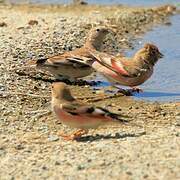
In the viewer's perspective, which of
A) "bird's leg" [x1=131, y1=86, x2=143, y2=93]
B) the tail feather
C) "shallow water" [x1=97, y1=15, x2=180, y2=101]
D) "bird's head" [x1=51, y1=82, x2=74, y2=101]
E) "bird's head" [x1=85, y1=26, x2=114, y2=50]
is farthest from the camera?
"bird's head" [x1=85, y1=26, x2=114, y2=50]

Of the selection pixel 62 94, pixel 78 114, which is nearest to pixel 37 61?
pixel 62 94

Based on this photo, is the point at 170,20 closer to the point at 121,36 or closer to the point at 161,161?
the point at 121,36

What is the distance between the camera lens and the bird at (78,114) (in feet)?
27.1

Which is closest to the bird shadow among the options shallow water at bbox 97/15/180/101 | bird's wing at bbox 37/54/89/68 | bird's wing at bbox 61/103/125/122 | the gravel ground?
the gravel ground

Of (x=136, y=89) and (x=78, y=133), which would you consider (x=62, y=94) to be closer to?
(x=78, y=133)

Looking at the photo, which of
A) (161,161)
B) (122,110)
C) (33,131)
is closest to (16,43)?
(122,110)

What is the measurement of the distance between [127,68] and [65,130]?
2.32m

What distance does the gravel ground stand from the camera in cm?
716

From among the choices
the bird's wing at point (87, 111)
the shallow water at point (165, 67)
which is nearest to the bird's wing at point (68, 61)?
the shallow water at point (165, 67)

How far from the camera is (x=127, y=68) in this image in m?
11.0

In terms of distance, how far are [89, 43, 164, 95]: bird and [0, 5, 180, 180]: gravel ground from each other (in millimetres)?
255

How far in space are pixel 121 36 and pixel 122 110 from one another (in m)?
6.05

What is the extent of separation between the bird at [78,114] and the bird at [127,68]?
99.0 inches

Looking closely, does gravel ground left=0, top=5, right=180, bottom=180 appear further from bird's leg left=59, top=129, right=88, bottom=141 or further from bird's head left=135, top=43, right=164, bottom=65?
bird's head left=135, top=43, right=164, bottom=65
